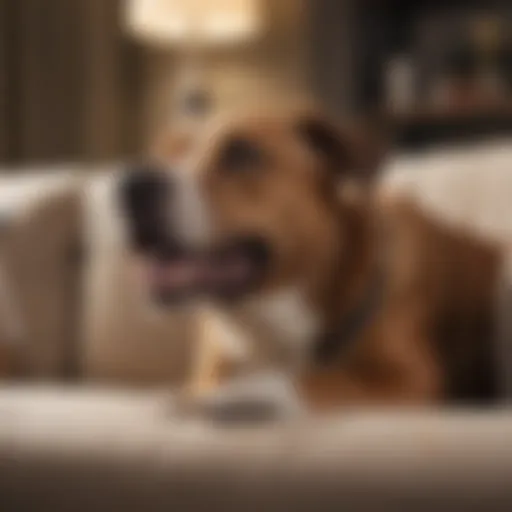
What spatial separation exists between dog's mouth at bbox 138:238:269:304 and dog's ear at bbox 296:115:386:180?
17 cm

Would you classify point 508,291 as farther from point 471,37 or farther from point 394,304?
point 471,37

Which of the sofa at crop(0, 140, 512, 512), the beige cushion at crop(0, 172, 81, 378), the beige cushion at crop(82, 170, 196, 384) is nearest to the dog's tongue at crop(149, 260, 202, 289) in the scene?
the sofa at crop(0, 140, 512, 512)

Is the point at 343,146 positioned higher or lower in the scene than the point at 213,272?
higher

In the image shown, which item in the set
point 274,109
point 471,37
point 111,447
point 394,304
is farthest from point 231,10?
point 111,447

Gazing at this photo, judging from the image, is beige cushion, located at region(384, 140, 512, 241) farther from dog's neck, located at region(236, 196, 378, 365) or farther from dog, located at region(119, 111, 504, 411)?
dog's neck, located at region(236, 196, 378, 365)

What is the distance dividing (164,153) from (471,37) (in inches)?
78.7

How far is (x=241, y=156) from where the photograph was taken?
145 centimetres

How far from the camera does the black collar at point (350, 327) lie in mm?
1413

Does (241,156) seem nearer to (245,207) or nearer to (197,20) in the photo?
(245,207)

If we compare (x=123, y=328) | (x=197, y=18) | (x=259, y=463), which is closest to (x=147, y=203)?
(x=123, y=328)

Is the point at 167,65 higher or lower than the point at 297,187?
higher

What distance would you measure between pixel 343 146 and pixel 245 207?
0.56 ft

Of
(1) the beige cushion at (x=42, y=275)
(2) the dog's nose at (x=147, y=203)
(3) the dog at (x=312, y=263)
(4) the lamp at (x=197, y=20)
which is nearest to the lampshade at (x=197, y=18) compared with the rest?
(4) the lamp at (x=197, y=20)

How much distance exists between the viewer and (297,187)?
4.70ft
